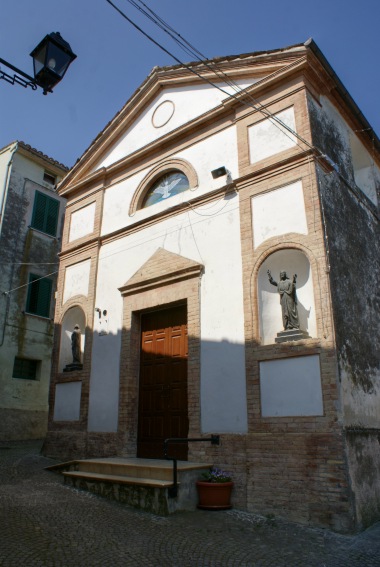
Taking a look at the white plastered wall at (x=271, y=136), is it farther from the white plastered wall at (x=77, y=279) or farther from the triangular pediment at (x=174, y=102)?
the white plastered wall at (x=77, y=279)

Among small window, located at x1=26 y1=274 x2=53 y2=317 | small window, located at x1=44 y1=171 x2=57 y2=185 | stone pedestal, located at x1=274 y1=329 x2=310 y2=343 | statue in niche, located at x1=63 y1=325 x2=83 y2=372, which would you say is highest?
small window, located at x1=44 y1=171 x2=57 y2=185

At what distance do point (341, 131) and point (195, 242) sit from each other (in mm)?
3854

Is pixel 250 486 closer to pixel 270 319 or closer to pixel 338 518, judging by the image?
pixel 338 518

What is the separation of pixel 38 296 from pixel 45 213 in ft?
10.6

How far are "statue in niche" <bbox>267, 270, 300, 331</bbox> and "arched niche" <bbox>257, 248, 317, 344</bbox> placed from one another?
7.1 inches

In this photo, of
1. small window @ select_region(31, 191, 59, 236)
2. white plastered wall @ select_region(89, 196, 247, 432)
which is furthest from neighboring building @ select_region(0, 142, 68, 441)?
white plastered wall @ select_region(89, 196, 247, 432)

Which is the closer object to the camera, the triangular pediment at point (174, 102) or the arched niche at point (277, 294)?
the arched niche at point (277, 294)

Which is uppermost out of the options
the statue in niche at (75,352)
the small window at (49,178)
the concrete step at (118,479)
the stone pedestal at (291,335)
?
the small window at (49,178)

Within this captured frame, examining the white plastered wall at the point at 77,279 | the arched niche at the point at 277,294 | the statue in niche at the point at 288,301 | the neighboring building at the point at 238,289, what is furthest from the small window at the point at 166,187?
the statue in niche at the point at 288,301

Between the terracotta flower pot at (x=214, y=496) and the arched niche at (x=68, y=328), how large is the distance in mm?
5464

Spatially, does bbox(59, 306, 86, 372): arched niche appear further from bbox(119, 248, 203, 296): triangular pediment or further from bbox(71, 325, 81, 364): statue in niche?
bbox(119, 248, 203, 296): triangular pediment

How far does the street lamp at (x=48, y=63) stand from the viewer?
15.1 ft

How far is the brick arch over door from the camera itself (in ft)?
28.2

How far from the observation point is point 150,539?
5520 millimetres
